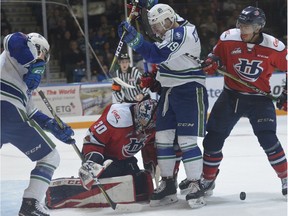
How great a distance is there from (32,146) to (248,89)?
1.19 metres

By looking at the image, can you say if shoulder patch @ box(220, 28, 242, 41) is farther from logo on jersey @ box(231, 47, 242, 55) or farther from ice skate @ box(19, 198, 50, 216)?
ice skate @ box(19, 198, 50, 216)

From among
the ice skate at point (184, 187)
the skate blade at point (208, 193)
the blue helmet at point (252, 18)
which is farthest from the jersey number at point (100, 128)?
the blue helmet at point (252, 18)

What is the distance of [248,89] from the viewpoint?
11.3 feet

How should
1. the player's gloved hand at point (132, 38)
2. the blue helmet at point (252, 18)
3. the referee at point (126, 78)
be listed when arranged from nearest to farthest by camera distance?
the player's gloved hand at point (132, 38), the blue helmet at point (252, 18), the referee at point (126, 78)

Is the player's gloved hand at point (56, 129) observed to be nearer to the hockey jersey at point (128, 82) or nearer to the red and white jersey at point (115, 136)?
the red and white jersey at point (115, 136)

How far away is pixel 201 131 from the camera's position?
3338 mm

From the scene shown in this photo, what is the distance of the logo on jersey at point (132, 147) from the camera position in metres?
3.42

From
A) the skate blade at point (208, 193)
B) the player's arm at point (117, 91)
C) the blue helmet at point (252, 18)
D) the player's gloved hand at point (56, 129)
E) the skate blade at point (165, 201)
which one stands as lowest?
the player's arm at point (117, 91)

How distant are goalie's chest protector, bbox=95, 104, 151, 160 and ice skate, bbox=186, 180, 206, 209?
372 millimetres

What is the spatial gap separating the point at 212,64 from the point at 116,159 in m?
0.70

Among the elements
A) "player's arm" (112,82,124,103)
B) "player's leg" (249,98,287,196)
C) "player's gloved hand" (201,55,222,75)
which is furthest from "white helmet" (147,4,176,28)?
"player's arm" (112,82,124,103)

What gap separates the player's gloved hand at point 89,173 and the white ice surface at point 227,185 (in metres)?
0.15

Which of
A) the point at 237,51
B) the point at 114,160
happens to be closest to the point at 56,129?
the point at 114,160

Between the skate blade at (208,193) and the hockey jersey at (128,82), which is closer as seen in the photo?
the skate blade at (208,193)
